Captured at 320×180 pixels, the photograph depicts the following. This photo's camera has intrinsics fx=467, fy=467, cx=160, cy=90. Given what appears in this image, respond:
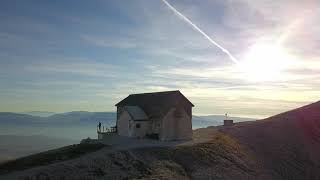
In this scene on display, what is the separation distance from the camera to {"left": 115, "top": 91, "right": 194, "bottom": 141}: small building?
7025 cm

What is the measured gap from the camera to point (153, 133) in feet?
232

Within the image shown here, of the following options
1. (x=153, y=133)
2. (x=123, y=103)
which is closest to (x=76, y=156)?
(x=153, y=133)

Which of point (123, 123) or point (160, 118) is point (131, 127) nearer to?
point (123, 123)

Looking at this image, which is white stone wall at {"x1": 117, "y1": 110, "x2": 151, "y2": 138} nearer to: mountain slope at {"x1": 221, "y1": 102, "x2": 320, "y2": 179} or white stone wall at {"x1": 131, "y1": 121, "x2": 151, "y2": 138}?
white stone wall at {"x1": 131, "y1": 121, "x2": 151, "y2": 138}

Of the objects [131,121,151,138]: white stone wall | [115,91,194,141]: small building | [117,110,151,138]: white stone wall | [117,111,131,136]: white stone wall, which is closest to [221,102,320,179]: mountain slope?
[115,91,194,141]: small building

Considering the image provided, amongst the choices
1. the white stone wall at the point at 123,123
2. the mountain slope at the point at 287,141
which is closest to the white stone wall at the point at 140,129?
the white stone wall at the point at 123,123

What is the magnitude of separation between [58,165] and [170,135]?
23828mm

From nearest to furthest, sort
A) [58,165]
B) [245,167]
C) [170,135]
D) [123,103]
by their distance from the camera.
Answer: [58,165], [245,167], [170,135], [123,103]

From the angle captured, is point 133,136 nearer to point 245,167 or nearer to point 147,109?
point 147,109

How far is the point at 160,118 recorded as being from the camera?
70.1 m

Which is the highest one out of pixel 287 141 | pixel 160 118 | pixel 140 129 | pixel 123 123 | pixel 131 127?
pixel 160 118

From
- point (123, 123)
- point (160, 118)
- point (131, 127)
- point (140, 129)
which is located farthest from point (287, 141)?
point (123, 123)

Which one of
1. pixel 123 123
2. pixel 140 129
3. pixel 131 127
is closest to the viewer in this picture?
pixel 140 129

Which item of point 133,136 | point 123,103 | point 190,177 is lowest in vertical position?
point 190,177
